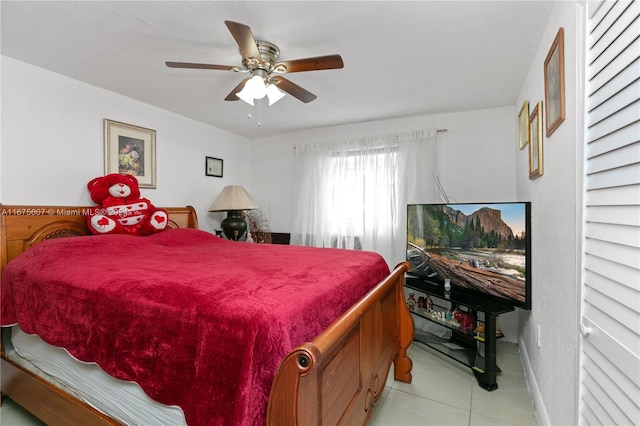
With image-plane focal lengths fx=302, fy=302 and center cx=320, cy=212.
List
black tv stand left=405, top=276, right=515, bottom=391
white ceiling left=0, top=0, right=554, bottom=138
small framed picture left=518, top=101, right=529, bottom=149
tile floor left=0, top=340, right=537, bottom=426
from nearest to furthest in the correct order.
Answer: white ceiling left=0, top=0, right=554, bottom=138
tile floor left=0, top=340, right=537, bottom=426
black tv stand left=405, top=276, right=515, bottom=391
small framed picture left=518, top=101, right=529, bottom=149

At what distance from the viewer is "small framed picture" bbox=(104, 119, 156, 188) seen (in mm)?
2785

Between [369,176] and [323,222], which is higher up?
[369,176]

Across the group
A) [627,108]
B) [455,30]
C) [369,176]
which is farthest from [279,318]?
[369,176]

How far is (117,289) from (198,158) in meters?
2.69

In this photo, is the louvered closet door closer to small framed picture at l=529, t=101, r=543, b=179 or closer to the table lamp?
small framed picture at l=529, t=101, r=543, b=179

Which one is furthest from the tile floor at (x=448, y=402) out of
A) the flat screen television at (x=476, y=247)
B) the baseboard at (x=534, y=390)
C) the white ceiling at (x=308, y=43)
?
the white ceiling at (x=308, y=43)

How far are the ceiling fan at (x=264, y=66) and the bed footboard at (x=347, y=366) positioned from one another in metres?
1.34

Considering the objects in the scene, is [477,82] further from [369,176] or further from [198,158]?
[198,158]

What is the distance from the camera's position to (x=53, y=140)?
243 centimetres

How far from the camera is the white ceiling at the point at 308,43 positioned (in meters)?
1.63

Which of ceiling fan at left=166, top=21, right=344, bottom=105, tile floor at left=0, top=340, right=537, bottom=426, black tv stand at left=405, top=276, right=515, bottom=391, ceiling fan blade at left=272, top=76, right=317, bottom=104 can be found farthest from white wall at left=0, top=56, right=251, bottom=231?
black tv stand at left=405, top=276, right=515, bottom=391

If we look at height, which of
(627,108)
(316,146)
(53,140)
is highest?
(316,146)

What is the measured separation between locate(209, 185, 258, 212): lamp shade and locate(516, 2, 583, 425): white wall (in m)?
2.88

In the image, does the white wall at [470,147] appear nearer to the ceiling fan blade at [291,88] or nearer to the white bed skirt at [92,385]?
the ceiling fan blade at [291,88]
